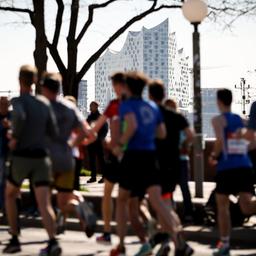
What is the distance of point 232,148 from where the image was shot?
7.57 m

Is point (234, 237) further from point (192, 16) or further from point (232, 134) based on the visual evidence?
point (192, 16)

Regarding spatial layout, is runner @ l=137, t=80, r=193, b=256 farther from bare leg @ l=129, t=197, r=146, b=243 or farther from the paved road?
the paved road

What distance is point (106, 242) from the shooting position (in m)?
8.41

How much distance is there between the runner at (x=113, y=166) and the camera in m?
7.24

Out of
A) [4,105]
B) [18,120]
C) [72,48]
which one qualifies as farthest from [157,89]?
[72,48]

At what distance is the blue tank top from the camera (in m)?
7.57

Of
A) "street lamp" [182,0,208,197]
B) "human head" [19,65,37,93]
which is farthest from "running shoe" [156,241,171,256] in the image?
"street lamp" [182,0,208,197]

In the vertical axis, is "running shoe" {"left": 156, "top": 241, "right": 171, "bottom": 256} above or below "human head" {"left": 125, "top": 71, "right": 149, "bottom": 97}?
below

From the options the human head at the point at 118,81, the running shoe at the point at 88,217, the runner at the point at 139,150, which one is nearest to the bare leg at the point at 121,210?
the runner at the point at 139,150

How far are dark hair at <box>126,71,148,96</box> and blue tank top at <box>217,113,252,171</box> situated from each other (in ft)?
3.48

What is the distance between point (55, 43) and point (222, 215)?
1467cm

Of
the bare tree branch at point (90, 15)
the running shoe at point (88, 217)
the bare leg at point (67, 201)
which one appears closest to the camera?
the bare leg at point (67, 201)

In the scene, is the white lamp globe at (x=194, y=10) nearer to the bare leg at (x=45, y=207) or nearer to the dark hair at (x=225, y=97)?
the dark hair at (x=225, y=97)

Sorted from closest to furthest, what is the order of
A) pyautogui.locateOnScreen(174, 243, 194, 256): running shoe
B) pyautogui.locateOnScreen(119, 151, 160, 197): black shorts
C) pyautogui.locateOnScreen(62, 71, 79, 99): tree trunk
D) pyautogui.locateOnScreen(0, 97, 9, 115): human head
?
1. pyautogui.locateOnScreen(119, 151, 160, 197): black shorts
2. pyautogui.locateOnScreen(174, 243, 194, 256): running shoe
3. pyautogui.locateOnScreen(0, 97, 9, 115): human head
4. pyautogui.locateOnScreen(62, 71, 79, 99): tree trunk
